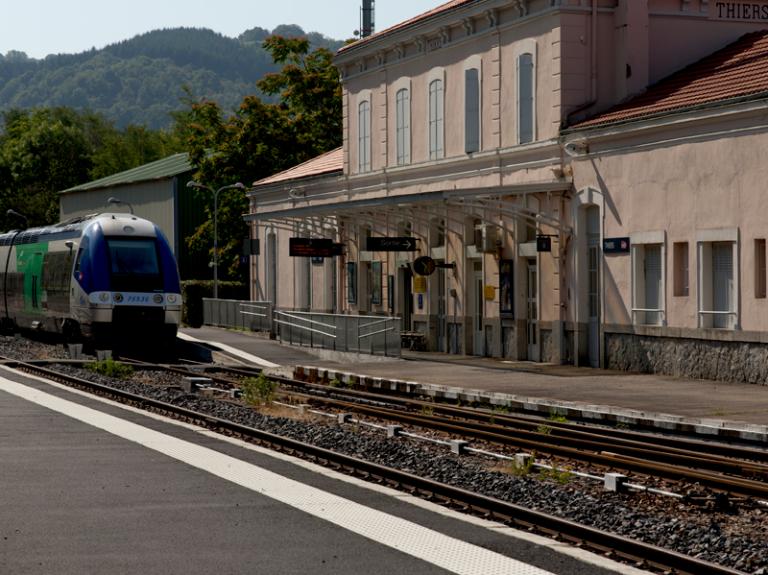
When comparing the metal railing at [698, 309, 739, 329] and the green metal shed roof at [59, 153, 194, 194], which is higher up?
the green metal shed roof at [59, 153, 194, 194]

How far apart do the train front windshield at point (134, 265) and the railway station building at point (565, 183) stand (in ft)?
15.9

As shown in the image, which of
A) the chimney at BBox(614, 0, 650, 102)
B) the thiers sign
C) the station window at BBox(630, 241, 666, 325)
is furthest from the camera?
the thiers sign

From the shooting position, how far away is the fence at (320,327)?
33156 millimetres

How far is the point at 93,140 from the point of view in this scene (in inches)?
6161

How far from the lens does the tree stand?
59969 mm

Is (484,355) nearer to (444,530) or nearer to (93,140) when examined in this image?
(444,530)

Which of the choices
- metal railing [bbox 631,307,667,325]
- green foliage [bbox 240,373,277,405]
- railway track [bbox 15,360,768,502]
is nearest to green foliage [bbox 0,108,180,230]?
metal railing [bbox 631,307,667,325]

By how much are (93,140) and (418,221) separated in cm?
12619

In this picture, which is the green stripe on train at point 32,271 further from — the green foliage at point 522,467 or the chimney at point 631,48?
the green foliage at point 522,467

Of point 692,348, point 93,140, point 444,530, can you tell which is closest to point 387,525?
point 444,530

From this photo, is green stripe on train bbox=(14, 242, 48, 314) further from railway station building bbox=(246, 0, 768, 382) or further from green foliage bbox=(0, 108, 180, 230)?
green foliage bbox=(0, 108, 180, 230)

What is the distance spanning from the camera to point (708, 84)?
2691 centimetres

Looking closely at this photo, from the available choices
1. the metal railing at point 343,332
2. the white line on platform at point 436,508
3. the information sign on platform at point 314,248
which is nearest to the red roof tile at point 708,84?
the metal railing at point 343,332

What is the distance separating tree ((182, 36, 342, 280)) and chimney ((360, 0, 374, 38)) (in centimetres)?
686
